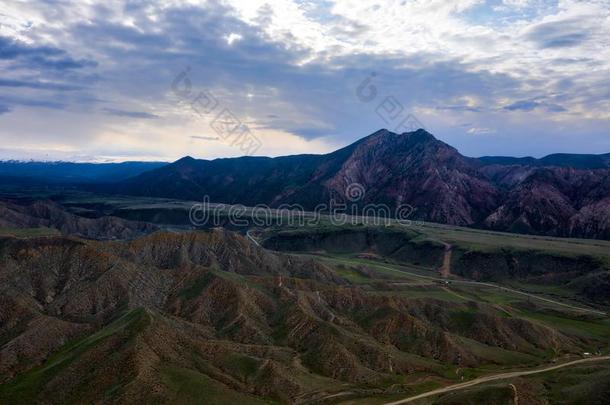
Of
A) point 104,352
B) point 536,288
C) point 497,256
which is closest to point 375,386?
point 104,352

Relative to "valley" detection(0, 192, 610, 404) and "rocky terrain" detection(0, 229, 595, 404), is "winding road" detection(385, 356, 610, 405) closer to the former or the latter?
"valley" detection(0, 192, 610, 404)

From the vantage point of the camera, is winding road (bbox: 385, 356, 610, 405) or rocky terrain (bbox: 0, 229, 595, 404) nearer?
rocky terrain (bbox: 0, 229, 595, 404)

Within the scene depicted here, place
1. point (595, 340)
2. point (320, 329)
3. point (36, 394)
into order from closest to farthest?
point (36, 394), point (320, 329), point (595, 340)

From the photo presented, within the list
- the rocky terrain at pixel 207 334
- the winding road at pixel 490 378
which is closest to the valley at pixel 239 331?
the rocky terrain at pixel 207 334

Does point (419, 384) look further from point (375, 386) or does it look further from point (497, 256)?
point (497, 256)

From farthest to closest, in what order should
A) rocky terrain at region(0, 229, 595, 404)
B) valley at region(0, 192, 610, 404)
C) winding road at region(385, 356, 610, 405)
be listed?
winding road at region(385, 356, 610, 405)
valley at region(0, 192, 610, 404)
rocky terrain at region(0, 229, 595, 404)

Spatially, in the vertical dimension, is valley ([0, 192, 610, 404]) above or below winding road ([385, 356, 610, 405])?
above

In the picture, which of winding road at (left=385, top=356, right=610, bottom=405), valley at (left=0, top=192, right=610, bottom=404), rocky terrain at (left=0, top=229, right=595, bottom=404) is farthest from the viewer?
winding road at (left=385, top=356, right=610, bottom=405)

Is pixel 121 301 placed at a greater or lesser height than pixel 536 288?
greater

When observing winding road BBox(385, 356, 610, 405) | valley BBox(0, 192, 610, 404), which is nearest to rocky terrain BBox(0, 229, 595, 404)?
valley BBox(0, 192, 610, 404)
